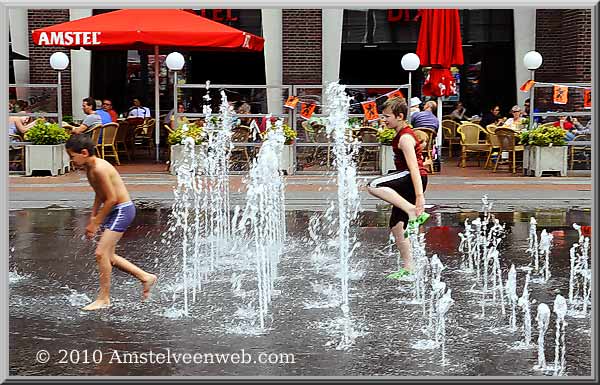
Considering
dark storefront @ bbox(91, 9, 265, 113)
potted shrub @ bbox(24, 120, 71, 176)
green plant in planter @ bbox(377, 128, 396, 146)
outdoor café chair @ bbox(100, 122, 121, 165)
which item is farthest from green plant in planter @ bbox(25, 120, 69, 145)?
dark storefront @ bbox(91, 9, 265, 113)

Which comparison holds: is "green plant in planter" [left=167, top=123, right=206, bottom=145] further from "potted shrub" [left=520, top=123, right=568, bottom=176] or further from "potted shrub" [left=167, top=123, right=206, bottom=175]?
"potted shrub" [left=520, top=123, right=568, bottom=176]

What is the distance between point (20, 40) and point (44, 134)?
609 centimetres

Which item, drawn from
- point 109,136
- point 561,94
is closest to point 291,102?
point 109,136

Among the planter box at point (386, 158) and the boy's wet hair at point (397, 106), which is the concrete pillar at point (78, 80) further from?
the boy's wet hair at point (397, 106)

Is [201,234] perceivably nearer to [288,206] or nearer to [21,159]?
[288,206]

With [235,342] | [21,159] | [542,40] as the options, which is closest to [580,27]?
[542,40]

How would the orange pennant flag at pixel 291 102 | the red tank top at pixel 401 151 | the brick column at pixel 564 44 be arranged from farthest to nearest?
the brick column at pixel 564 44, the orange pennant flag at pixel 291 102, the red tank top at pixel 401 151

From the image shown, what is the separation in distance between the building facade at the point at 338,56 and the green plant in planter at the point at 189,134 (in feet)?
5.89

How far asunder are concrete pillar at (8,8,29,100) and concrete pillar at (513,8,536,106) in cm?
1196

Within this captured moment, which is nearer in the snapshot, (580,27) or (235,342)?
(235,342)

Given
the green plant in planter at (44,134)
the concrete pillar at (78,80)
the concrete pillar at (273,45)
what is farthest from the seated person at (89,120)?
the concrete pillar at (273,45)

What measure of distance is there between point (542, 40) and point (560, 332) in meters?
17.3

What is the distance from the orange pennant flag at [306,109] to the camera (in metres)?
18.4

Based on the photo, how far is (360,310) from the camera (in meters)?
7.92
